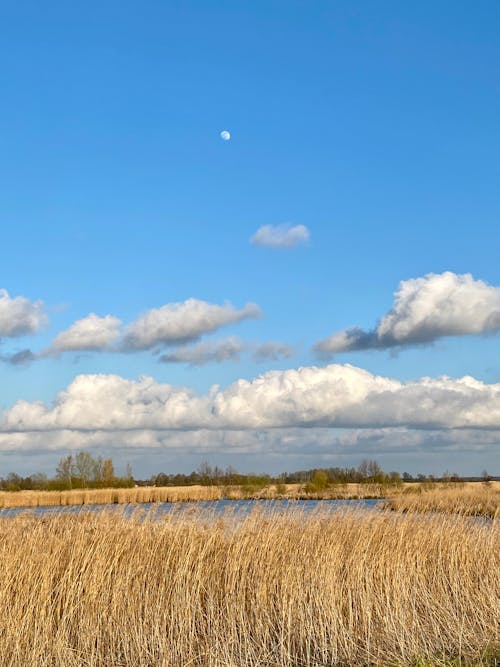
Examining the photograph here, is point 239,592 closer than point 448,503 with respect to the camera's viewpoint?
Yes

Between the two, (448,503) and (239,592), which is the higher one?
(448,503)

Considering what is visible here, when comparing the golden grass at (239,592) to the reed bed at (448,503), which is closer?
the golden grass at (239,592)

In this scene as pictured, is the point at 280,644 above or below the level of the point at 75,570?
below

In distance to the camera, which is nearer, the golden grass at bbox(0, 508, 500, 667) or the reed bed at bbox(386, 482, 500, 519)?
the golden grass at bbox(0, 508, 500, 667)

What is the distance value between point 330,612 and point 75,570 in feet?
9.84

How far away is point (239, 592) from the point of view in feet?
32.8

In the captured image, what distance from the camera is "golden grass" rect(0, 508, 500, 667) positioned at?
882 centimetres

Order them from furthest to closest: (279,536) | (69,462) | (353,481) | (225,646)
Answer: (69,462), (353,481), (279,536), (225,646)

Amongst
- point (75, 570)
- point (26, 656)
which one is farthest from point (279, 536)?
point (26, 656)

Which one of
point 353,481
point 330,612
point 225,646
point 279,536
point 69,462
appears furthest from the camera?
point 69,462

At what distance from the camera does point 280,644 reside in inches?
343

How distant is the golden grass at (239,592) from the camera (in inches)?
347

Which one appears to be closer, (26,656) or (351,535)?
(26,656)

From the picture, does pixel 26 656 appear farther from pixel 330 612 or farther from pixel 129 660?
pixel 330 612
